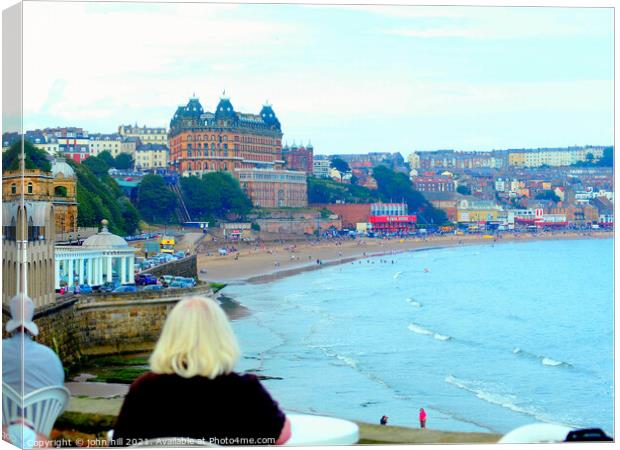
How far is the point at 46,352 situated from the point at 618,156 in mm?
4458

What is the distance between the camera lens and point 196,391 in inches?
143

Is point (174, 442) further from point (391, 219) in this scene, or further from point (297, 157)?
point (391, 219)

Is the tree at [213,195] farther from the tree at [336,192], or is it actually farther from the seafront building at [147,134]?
the tree at [336,192]

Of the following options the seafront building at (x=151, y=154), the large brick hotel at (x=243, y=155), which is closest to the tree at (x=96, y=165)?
the large brick hotel at (x=243, y=155)

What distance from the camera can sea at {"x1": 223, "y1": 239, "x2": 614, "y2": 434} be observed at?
1226 cm

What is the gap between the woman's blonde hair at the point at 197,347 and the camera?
3.55 metres

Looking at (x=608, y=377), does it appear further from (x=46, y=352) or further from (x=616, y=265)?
(x=46, y=352)

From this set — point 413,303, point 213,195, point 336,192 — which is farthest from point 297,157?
point 413,303

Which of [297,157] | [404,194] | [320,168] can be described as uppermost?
[297,157]

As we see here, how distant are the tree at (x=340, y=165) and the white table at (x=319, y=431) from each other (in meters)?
57.0

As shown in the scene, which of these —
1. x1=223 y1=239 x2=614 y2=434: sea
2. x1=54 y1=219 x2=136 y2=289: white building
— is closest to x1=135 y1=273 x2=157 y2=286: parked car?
x1=54 y1=219 x2=136 y2=289: white building

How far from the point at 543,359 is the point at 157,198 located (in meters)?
19.7

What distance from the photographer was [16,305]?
6.75 m

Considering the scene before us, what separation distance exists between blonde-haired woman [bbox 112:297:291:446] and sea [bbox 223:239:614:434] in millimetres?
5370
